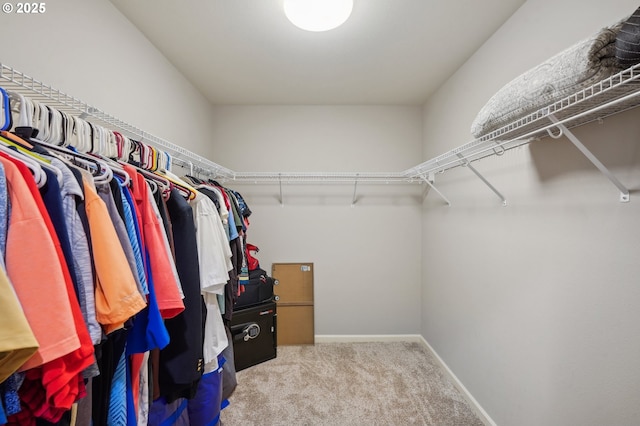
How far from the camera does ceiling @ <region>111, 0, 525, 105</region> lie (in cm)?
147

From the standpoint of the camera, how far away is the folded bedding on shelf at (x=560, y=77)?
79 cm

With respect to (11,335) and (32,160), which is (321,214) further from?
(11,335)

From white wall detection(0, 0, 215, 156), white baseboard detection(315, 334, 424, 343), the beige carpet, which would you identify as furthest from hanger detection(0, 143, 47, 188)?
white baseboard detection(315, 334, 424, 343)

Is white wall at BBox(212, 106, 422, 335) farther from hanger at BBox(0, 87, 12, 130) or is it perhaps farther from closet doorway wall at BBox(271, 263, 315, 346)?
hanger at BBox(0, 87, 12, 130)

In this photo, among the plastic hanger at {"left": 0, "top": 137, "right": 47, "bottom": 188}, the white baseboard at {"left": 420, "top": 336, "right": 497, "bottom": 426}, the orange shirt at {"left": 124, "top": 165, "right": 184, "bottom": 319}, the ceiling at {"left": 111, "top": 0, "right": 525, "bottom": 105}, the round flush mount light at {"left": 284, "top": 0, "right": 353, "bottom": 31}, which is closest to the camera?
the plastic hanger at {"left": 0, "top": 137, "right": 47, "bottom": 188}

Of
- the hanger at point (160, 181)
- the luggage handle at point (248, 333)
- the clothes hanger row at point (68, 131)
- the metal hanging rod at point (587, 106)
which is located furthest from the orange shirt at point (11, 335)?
the luggage handle at point (248, 333)

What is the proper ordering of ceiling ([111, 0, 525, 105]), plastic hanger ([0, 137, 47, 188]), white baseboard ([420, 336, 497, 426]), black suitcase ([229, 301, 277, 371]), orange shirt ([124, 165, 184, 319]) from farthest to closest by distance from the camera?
black suitcase ([229, 301, 277, 371])
white baseboard ([420, 336, 497, 426])
ceiling ([111, 0, 525, 105])
orange shirt ([124, 165, 184, 319])
plastic hanger ([0, 137, 47, 188])

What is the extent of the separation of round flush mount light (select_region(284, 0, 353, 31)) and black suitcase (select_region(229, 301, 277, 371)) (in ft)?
6.85

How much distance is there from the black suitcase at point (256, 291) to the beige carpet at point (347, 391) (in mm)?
551

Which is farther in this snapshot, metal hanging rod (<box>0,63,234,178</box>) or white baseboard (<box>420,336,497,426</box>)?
white baseboard (<box>420,336,497,426</box>)

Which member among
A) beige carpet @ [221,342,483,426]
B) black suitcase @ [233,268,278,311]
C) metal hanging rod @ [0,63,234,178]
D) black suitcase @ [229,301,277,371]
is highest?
metal hanging rod @ [0,63,234,178]

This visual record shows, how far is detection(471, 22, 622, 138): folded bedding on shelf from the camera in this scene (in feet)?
2.59

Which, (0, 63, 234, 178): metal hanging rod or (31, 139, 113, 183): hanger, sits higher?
(0, 63, 234, 178): metal hanging rod

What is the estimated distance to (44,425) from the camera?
2.05 ft
